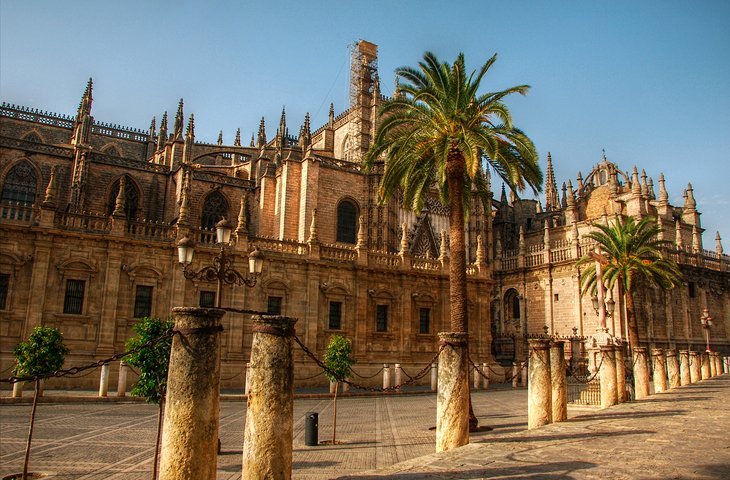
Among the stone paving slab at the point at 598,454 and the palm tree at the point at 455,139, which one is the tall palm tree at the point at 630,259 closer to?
the palm tree at the point at 455,139

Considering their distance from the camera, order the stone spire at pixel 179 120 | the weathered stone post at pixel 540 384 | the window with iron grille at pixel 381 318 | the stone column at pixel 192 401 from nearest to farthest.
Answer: the stone column at pixel 192 401 → the weathered stone post at pixel 540 384 → the window with iron grille at pixel 381 318 → the stone spire at pixel 179 120

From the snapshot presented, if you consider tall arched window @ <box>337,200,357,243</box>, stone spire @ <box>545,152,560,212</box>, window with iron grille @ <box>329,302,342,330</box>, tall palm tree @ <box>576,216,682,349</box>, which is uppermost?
stone spire @ <box>545,152,560,212</box>

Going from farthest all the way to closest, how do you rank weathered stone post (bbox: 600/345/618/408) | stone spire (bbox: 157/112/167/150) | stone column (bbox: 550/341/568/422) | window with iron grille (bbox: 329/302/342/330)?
stone spire (bbox: 157/112/167/150) < window with iron grille (bbox: 329/302/342/330) < weathered stone post (bbox: 600/345/618/408) < stone column (bbox: 550/341/568/422)

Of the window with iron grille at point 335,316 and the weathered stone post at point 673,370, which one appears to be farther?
the window with iron grille at point 335,316

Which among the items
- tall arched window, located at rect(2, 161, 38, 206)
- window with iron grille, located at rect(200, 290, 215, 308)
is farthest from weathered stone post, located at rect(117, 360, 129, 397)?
tall arched window, located at rect(2, 161, 38, 206)

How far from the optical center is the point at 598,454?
7.68 m

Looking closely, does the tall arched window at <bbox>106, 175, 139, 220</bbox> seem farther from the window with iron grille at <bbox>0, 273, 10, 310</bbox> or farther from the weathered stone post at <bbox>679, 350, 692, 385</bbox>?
the weathered stone post at <bbox>679, 350, 692, 385</bbox>

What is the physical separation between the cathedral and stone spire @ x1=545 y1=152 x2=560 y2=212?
0.61ft

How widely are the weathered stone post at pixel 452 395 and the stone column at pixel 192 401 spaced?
4356 millimetres

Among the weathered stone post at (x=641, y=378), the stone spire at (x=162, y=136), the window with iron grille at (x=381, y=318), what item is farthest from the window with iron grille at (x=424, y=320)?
the stone spire at (x=162, y=136)

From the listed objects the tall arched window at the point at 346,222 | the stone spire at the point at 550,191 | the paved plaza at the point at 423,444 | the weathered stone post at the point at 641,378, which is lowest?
the paved plaza at the point at 423,444

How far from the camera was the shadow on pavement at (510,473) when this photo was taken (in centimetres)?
627

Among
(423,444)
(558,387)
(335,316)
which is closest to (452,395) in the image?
(423,444)

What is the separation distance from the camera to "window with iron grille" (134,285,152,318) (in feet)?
71.9
